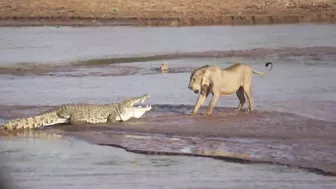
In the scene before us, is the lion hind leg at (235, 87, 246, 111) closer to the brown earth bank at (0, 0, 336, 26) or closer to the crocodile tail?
the crocodile tail

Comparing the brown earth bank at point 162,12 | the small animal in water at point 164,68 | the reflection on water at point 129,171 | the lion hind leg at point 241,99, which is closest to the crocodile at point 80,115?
the reflection on water at point 129,171

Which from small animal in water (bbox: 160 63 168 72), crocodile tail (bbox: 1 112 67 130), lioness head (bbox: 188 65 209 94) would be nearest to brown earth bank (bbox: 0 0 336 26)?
small animal in water (bbox: 160 63 168 72)

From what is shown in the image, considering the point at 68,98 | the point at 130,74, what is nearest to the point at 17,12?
the point at 130,74

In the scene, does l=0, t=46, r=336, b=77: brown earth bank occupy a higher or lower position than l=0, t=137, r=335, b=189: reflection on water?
lower

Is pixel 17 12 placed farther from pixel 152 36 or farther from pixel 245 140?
pixel 245 140

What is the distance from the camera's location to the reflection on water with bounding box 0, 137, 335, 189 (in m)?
8.97

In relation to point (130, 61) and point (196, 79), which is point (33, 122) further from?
point (130, 61)

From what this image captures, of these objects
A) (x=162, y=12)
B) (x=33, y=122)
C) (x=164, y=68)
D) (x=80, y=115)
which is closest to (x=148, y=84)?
(x=164, y=68)

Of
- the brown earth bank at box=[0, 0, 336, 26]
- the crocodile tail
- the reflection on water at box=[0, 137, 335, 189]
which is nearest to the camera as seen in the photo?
Result: the reflection on water at box=[0, 137, 335, 189]

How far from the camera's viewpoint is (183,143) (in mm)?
11188

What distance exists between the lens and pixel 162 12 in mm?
36250

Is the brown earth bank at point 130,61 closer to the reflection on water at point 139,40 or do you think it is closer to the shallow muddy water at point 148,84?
the shallow muddy water at point 148,84

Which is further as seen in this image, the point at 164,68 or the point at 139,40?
the point at 139,40

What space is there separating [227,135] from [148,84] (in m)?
6.20
